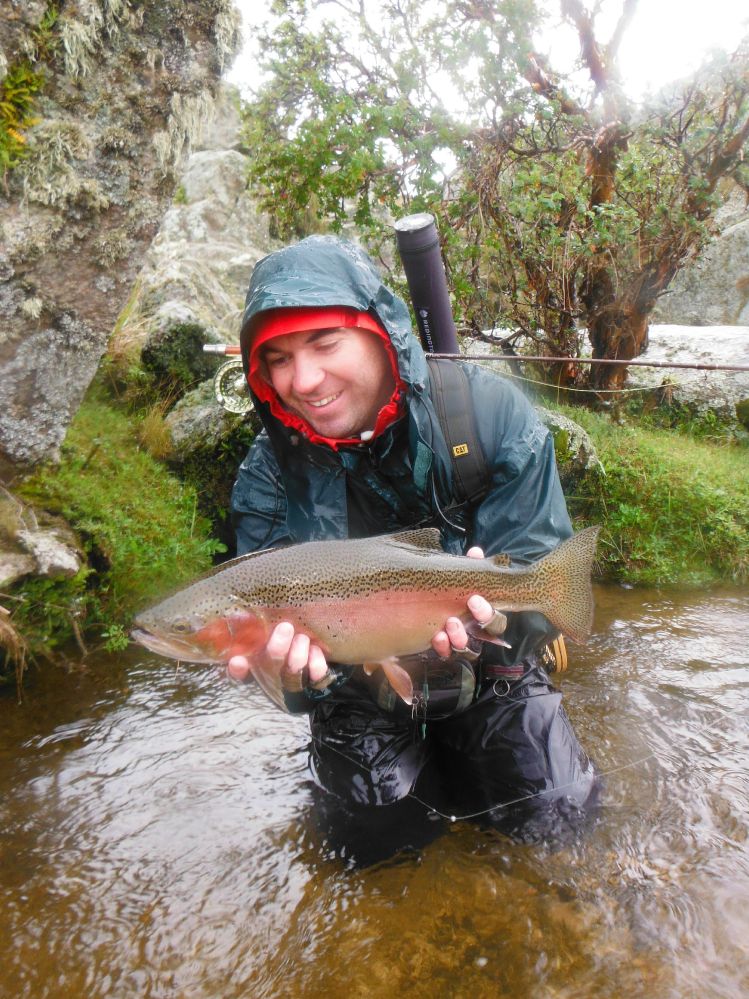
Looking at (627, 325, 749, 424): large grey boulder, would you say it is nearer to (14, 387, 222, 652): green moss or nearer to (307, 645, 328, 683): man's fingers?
(14, 387, 222, 652): green moss

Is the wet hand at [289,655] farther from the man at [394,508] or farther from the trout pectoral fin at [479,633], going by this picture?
the trout pectoral fin at [479,633]

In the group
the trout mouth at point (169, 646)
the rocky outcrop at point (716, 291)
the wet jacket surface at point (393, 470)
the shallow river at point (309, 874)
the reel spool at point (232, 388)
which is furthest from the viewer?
the rocky outcrop at point (716, 291)

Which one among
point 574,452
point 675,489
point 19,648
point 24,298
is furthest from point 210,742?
point 675,489

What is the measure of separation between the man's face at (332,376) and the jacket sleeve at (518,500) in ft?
1.76

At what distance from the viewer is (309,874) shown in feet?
10.7

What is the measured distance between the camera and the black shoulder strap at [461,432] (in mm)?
3262

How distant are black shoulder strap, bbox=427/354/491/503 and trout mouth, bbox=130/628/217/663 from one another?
1.44 metres

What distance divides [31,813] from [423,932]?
2157 millimetres

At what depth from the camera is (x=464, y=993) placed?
2.58 meters

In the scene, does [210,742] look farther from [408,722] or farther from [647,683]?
[647,683]

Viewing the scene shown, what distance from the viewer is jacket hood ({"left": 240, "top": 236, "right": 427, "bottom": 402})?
9.86 ft

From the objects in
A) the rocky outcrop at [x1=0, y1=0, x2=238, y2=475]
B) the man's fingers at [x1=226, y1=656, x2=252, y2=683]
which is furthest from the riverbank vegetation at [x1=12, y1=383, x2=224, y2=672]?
the man's fingers at [x1=226, y1=656, x2=252, y2=683]

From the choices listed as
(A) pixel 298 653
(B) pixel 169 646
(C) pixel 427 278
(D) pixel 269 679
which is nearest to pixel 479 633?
(A) pixel 298 653

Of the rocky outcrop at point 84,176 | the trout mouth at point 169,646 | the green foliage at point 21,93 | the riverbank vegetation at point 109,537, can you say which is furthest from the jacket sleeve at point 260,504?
the green foliage at point 21,93
